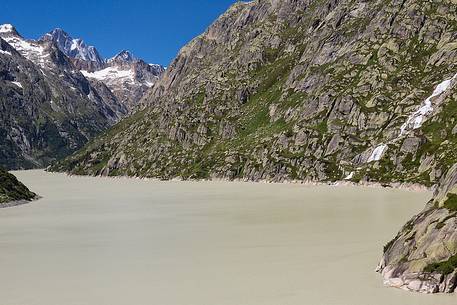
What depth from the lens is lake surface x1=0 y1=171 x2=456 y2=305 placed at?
117 feet

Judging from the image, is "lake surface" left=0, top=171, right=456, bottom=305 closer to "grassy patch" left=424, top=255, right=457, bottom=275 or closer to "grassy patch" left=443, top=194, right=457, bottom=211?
"grassy patch" left=424, top=255, right=457, bottom=275

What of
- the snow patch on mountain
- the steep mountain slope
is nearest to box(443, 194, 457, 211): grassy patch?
the steep mountain slope

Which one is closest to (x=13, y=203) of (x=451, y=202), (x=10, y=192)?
(x=10, y=192)

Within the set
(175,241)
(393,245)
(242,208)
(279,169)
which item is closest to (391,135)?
(279,169)

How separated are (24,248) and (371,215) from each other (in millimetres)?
48367

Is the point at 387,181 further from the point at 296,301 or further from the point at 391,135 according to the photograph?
the point at 296,301

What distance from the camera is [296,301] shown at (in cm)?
3350

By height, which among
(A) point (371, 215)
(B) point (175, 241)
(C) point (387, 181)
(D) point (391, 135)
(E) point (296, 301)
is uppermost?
(D) point (391, 135)

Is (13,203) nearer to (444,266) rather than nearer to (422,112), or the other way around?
(444,266)

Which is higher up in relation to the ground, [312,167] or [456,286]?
[312,167]

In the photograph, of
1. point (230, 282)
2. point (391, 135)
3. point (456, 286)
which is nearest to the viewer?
point (456, 286)

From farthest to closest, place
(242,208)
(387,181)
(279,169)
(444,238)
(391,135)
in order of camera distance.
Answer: (279,169), (391,135), (387,181), (242,208), (444,238)

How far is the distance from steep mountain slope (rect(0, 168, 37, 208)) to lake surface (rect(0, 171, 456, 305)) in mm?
32111

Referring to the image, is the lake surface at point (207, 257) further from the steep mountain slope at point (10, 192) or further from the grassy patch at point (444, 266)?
the steep mountain slope at point (10, 192)
